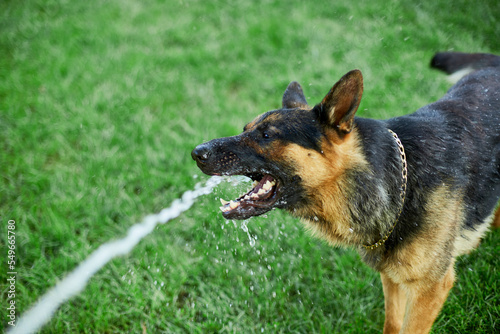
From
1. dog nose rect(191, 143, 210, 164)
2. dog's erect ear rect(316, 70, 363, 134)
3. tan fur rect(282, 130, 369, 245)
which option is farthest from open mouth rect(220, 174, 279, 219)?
dog's erect ear rect(316, 70, 363, 134)

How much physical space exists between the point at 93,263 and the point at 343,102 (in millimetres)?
2702

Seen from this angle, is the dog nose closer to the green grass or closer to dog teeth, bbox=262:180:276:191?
dog teeth, bbox=262:180:276:191

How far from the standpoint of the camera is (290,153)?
2.36 metres

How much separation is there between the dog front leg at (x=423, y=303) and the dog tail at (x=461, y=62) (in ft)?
6.38

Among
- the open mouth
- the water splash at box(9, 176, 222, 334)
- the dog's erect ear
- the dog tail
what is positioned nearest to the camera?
the dog's erect ear

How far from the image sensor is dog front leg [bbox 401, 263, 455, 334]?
97.0 inches

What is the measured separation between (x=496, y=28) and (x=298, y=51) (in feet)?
9.97

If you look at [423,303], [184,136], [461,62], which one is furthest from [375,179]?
[184,136]

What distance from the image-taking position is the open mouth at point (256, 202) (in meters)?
2.45

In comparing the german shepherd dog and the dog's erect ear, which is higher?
the dog's erect ear

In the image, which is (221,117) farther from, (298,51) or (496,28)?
(496,28)

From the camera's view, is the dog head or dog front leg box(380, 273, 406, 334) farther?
dog front leg box(380, 273, 406, 334)

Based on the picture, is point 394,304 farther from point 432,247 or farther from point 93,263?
point 93,263

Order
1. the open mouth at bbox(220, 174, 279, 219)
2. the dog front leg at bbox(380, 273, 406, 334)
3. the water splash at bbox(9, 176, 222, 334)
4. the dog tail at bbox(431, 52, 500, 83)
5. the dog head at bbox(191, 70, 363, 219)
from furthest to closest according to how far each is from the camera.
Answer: the dog tail at bbox(431, 52, 500, 83), the water splash at bbox(9, 176, 222, 334), the dog front leg at bbox(380, 273, 406, 334), the open mouth at bbox(220, 174, 279, 219), the dog head at bbox(191, 70, 363, 219)
